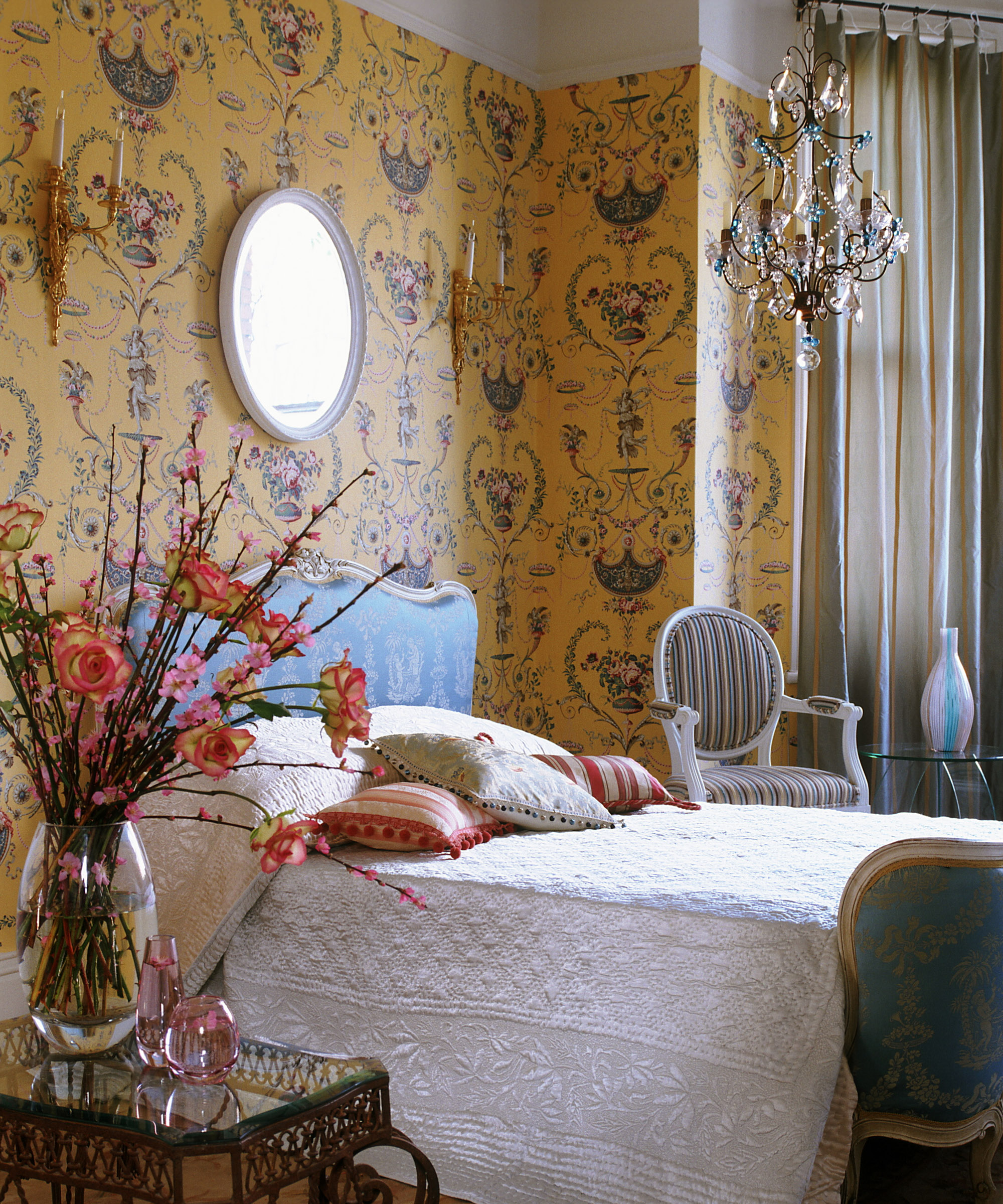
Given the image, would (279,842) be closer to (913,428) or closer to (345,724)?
(345,724)

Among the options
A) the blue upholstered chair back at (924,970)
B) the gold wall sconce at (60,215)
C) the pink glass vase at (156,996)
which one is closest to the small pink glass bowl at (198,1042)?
the pink glass vase at (156,996)

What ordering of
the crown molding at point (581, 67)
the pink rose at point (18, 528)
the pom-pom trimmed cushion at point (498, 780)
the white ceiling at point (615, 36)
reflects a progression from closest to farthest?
the pink rose at point (18, 528)
the pom-pom trimmed cushion at point (498, 780)
the crown molding at point (581, 67)
the white ceiling at point (615, 36)

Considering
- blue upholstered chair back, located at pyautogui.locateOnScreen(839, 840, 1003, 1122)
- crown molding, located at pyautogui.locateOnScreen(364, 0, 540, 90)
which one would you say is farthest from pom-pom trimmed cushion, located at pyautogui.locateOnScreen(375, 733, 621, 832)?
crown molding, located at pyautogui.locateOnScreen(364, 0, 540, 90)

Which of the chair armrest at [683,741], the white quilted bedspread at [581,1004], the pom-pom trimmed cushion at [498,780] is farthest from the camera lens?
the chair armrest at [683,741]

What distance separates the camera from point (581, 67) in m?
4.55

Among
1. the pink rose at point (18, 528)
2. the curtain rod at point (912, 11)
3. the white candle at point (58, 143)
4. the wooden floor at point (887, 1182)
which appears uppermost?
the curtain rod at point (912, 11)

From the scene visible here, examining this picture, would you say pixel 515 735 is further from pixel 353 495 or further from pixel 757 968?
pixel 757 968

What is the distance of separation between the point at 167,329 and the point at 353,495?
0.79 m

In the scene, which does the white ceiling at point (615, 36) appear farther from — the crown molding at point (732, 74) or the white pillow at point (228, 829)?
the white pillow at point (228, 829)

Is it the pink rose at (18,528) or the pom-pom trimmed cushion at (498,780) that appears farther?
the pom-pom trimmed cushion at (498,780)

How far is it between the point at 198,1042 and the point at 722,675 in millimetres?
3018

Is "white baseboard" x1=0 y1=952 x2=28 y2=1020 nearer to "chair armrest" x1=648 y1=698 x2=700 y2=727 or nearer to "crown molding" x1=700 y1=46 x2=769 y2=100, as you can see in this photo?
"chair armrest" x1=648 y1=698 x2=700 y2=727

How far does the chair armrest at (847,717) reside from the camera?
3.98 m

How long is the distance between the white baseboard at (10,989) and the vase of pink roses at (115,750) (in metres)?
1.47
